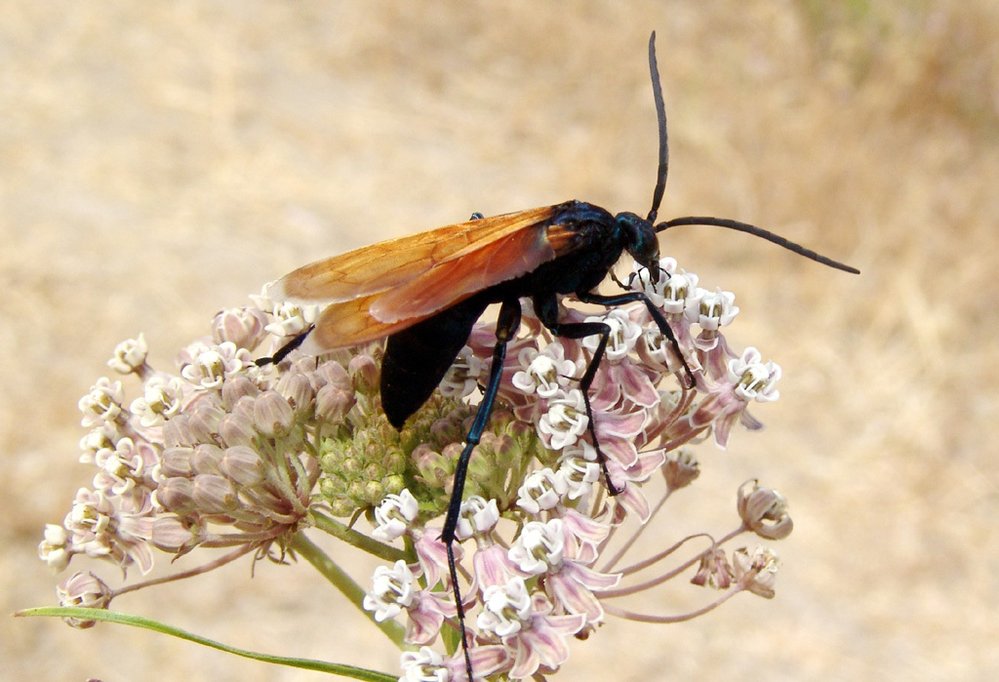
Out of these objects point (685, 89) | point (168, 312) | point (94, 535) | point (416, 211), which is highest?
point (685, 89)

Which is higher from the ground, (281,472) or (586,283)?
(586,283)

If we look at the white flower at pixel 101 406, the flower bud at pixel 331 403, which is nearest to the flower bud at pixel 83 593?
the white flower at pixel 101 406

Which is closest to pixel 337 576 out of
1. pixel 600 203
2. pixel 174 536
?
pixel 174 536

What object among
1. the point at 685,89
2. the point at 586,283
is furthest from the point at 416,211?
the point at 586,283

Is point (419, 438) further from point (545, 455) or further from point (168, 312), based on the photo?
point (168, 312)

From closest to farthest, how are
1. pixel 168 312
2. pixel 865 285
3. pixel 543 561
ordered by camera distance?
pixel 543 561 < pixel 168 312 < pixel 865 285

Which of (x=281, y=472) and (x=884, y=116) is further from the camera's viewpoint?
(x=884, y=116)

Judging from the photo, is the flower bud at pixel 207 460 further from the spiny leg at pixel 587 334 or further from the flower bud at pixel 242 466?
the spiny leg at pixel 587 334

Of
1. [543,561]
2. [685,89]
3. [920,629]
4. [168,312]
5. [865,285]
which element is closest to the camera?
[543,561]
